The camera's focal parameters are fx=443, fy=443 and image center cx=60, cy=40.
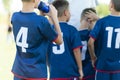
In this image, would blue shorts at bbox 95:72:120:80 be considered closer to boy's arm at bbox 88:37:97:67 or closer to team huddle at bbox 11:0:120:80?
team huddle at bbox 11:0:120:80

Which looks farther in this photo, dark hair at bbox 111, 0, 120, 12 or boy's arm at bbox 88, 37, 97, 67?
boy's arm at bbox 88, 37, 97, 67

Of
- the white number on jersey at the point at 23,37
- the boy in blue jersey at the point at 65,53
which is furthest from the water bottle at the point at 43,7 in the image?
the boy in blue jersey at the point at 65,53

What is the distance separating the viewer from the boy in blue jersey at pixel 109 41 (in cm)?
439

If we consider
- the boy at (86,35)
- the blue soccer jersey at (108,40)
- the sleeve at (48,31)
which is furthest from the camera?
the boy at (86,35)

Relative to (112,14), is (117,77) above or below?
below

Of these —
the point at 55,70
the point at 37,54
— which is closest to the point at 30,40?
the point at 37,54

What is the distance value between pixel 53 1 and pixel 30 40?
3.35ft

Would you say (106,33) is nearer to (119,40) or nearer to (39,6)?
(119,40)

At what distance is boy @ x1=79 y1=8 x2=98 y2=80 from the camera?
4.75 m

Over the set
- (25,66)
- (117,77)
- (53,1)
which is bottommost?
(117,77)

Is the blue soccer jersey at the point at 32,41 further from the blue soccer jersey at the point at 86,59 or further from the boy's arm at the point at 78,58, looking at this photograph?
the blue soccer jersey at the point at 86,59

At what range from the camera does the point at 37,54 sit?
3.78 meters

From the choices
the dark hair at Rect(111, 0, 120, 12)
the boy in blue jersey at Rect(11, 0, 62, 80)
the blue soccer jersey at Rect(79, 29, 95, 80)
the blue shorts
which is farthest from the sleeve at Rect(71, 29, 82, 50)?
the boy in blue jersey at Rect(11, 0, 62, 80)

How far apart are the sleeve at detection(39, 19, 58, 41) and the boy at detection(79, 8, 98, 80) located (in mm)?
1004
